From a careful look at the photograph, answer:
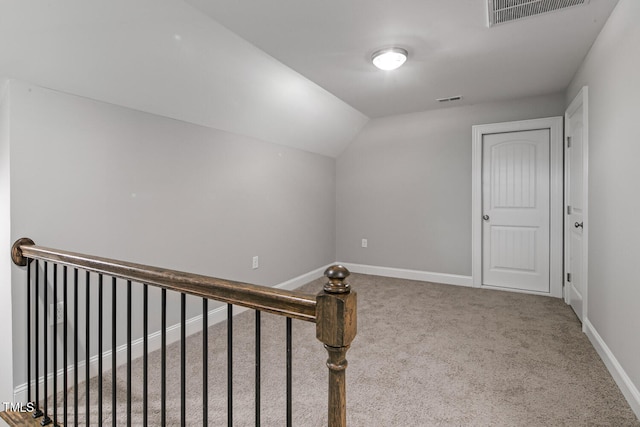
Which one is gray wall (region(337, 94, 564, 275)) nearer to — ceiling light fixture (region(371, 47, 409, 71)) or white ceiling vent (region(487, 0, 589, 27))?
ceiling light fixture (region(371, 47, 409, 71))

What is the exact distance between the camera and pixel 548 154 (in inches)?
147

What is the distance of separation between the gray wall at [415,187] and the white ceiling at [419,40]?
25.9 inches

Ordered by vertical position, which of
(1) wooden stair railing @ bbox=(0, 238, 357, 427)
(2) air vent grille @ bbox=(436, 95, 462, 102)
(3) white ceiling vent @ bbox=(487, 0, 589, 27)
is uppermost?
(2) air vent grille @ bbox=(436, 95, 462, 102)

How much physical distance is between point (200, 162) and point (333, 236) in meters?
2.63

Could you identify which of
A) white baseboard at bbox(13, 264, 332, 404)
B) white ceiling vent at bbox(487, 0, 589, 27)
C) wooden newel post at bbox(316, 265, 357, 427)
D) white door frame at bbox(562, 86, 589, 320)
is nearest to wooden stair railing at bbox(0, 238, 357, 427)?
wooden newel post at bbox(316, 265, 357, 427)

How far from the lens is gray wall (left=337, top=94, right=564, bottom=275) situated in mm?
4184

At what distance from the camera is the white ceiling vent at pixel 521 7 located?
2000 mm

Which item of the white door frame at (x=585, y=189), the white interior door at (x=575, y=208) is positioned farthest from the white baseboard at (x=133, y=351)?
the white interior door at (x=575, y=208)

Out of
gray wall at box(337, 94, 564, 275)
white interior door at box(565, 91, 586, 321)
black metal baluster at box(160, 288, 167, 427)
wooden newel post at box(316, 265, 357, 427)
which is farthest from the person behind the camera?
gray wall at box(337, 94, 564, 275)

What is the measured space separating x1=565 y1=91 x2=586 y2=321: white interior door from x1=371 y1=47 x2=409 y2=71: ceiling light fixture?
1545 mm

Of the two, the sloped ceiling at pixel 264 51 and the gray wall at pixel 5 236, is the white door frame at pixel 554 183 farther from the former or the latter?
the gray wall at pixel 5 236

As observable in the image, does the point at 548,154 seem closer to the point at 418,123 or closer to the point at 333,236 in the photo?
the point at 418,123

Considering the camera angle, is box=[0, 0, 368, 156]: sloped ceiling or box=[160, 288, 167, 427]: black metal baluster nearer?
box=[160, 288, 167, 427]: black metal baluster

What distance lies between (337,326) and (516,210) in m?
3.80
